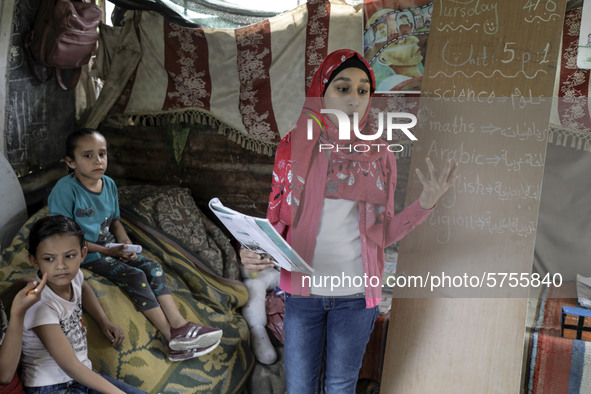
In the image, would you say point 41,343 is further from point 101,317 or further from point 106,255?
point 106,255

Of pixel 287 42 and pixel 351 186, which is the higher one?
pixel 287 42

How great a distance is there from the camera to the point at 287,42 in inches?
119

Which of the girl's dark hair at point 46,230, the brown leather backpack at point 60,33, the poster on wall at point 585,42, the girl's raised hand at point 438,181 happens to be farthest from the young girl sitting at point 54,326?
the poster on wall at point 585,42

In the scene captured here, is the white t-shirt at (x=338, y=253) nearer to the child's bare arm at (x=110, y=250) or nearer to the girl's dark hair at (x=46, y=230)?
the girl's dark hair at (x=46, y=230)

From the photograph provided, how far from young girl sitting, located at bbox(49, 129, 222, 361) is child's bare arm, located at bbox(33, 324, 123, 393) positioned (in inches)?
19.8

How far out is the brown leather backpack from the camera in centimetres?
271

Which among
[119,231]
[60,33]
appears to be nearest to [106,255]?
[119,231]

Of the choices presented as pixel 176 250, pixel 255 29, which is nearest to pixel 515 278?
pixel 176 250

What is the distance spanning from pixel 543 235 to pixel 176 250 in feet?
6.01

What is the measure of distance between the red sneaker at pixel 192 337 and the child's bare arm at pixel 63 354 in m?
0.50

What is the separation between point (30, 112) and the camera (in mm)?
2883

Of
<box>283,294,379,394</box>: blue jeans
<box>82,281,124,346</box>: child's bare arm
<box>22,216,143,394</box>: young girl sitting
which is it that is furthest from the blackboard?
<box>283,294,379,394</box>: blue jeans

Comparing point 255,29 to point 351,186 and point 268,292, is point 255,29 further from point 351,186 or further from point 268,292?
point 351,186

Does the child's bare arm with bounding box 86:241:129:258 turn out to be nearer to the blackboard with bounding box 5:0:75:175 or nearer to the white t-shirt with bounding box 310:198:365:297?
the blackboard with bounding box 5:0:75:175
